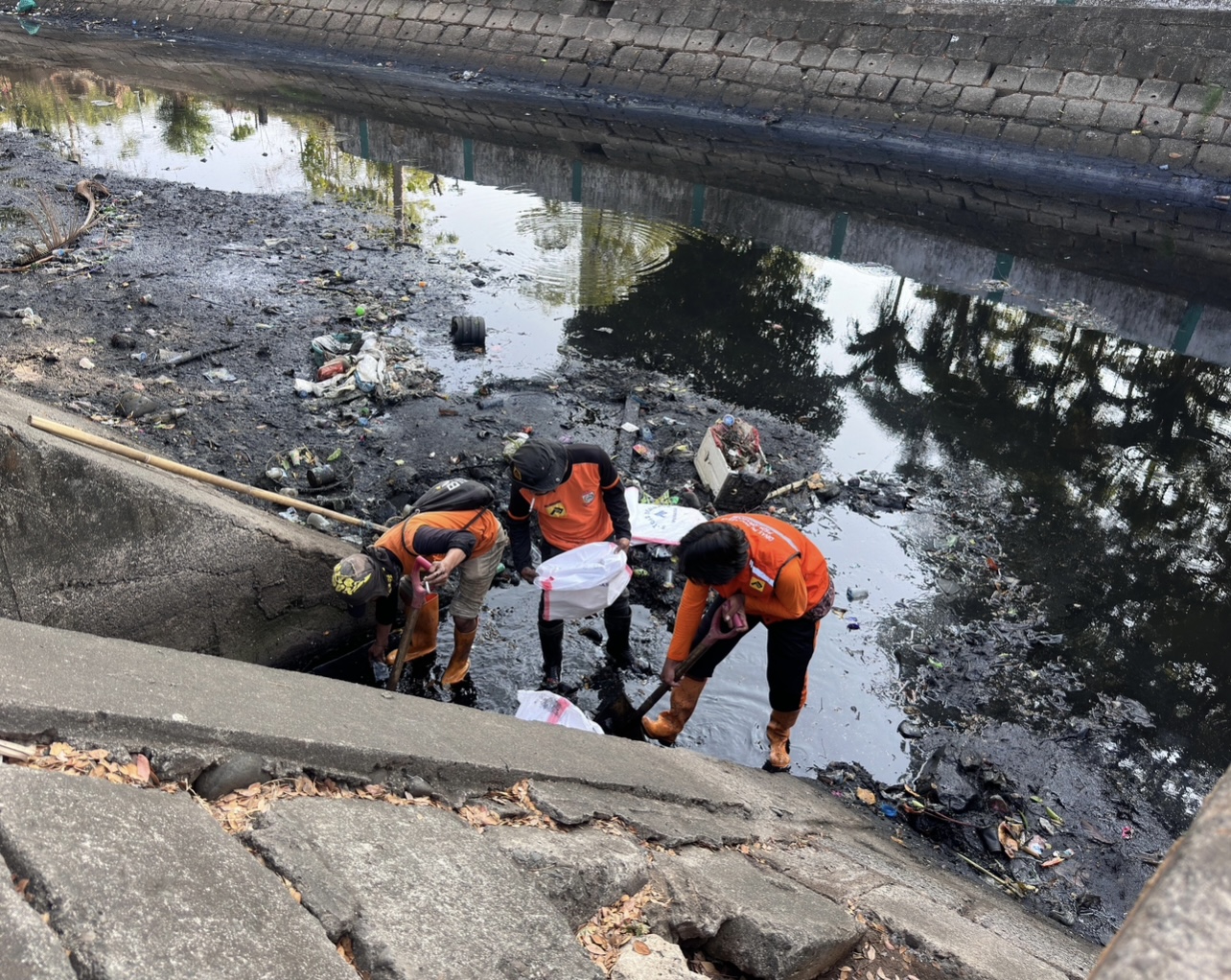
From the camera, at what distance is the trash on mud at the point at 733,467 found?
211 inches

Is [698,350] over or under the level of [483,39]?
under

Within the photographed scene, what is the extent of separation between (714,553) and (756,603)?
1.50 feet

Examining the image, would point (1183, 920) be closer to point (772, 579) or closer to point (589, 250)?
point (772, 579)

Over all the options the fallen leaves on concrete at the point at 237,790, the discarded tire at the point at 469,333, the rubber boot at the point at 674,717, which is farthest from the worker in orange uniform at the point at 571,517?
the discarded tire at the point at 469,333

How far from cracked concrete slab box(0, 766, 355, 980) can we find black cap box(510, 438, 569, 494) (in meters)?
2.23

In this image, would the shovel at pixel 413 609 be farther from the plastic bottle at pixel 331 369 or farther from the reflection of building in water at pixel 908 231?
the reflection of building in water at pixel 908 231

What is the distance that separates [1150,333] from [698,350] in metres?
4.62

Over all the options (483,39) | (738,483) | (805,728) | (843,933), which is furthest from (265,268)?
(483,39)

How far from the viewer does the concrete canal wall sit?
1228cm

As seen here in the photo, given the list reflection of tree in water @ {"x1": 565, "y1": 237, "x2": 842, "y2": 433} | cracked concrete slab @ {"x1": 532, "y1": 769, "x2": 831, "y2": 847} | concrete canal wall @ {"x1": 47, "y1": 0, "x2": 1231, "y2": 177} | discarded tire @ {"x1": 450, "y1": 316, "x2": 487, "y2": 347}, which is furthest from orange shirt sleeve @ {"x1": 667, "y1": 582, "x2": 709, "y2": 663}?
concrete canal wall @ {"x1": 47, "y1": 0, "x2": 1231, "y2": 177}

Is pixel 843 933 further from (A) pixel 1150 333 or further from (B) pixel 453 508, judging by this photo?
(A) pixel 1150 333

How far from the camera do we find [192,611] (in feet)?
12.3

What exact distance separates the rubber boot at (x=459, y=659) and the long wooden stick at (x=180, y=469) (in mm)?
871

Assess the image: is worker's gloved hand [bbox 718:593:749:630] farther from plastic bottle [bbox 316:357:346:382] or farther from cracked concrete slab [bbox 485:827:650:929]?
plastic bottle [bbox 316:357:346:382]
